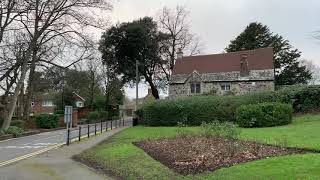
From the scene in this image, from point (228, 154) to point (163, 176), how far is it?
3.05m

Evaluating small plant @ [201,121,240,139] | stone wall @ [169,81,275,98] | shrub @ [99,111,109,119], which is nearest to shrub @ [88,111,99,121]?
shrub @ [99,111,109,119]

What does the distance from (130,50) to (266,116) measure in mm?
45387

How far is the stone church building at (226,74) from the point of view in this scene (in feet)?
207

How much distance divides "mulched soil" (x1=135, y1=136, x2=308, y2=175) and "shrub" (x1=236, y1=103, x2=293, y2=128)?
17.8 meters

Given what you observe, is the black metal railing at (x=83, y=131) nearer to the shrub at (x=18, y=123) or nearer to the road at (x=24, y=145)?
the road at (x=24, y=145)

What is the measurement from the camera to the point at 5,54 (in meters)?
49.4

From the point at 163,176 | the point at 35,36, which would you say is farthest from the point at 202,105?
the point at 163,176

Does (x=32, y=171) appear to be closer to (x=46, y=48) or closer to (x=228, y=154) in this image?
(x=228, y=154)

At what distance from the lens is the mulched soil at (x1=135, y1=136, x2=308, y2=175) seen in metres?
14.0

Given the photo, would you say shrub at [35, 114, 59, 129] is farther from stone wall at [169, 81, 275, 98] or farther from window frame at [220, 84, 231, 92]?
window frame at [220, 84, 231, 92]

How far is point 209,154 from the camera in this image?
628 inches

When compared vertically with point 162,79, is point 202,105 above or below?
below

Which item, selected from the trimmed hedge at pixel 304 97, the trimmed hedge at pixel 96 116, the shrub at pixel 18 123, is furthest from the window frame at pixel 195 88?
the shrub at pixel 18 123

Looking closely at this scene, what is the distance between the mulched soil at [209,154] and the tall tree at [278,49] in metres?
61.2
